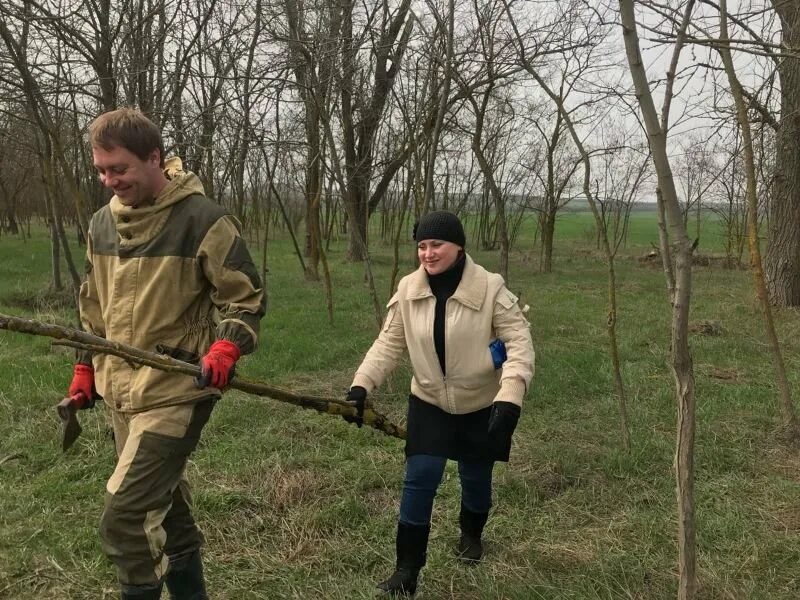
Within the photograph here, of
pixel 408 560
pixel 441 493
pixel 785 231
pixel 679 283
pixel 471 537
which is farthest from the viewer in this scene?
pixel 785 231

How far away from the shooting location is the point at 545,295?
10727mm

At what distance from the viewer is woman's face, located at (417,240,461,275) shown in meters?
2.36

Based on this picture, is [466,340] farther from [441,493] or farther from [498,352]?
[441,493]

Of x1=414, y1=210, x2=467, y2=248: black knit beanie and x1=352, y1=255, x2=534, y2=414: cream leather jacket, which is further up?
x1=414, y1=210, x2=467, y2=248: black knit beanie

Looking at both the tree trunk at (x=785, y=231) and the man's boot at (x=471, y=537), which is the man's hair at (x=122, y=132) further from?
the tree trunk at (x=785, y=231)

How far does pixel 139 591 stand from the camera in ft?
6.21

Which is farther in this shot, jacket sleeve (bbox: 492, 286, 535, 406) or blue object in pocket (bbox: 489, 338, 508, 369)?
blue object in pocket (bbox: 489, 338, 508, 369)

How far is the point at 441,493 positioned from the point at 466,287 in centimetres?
143

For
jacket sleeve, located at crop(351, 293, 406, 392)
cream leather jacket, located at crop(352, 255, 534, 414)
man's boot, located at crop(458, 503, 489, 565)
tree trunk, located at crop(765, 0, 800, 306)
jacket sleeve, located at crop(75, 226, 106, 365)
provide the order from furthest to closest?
tree trunk, located at crop(765, 0, 800, 306)
man's boot, located at crop(458, 503, 489, 565)
jacket sleeve, located at crop(351, 293, 406, 392)
cream leather jacket, located at crop(352, 255, 534, 414)
jacket sleeve, located at crop(75, 226, 106, 365)

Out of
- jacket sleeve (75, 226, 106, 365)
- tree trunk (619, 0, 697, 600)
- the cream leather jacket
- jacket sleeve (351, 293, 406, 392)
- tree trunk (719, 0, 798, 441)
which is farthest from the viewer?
tree trunk (719, 0, 798, 441)

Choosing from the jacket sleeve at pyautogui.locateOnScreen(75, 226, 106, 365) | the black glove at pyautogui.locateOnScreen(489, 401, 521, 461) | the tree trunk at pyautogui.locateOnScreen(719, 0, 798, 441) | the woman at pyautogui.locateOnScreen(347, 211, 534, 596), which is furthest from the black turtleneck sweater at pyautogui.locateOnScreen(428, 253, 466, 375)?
the tree trunk at pyautogui.locateOnScreen(719, 0, 798, 441)

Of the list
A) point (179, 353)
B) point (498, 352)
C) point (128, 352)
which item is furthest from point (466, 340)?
point (128, 352)

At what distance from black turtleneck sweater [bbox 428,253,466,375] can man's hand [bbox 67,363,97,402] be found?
125 centimetres

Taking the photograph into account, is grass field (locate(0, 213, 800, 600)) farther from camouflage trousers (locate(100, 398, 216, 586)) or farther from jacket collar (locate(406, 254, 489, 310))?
jacket collar (locate(406, 254, 489, 310))
